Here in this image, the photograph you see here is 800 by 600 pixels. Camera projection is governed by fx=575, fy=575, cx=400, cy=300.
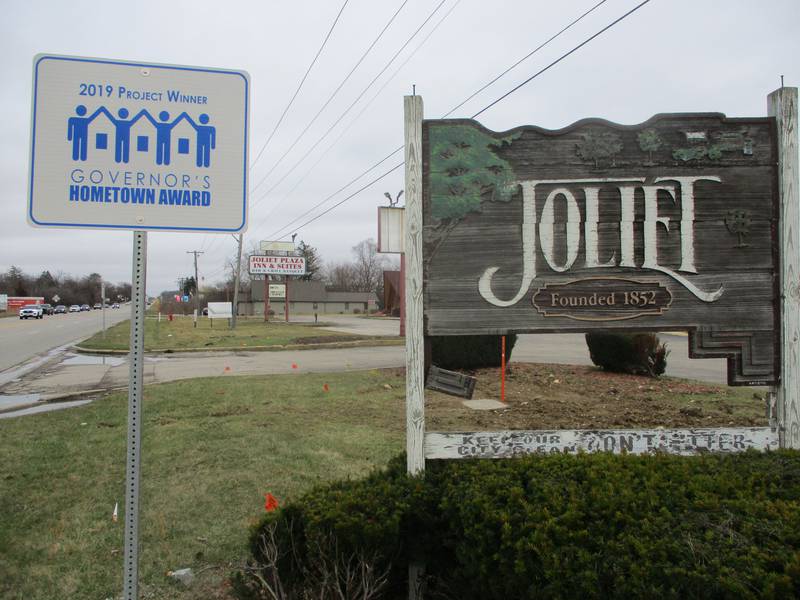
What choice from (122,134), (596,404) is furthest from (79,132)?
(596,404)

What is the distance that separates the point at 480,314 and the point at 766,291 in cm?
173

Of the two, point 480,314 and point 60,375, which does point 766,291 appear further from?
point 60,375

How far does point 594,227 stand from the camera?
11.3 feet

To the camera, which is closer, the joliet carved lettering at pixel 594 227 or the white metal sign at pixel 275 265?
the joliet carved lettering at pixel 594 227

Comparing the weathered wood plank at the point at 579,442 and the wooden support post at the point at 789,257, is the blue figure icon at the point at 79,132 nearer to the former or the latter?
the weathered wood plank at the point at 579,442

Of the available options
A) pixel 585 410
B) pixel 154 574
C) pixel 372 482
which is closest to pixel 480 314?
pixel 372 482

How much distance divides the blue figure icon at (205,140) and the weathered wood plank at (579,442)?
191cm

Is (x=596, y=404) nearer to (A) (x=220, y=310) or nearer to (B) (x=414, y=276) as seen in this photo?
(B) (x=414, y=276)

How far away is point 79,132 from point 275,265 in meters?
47.1

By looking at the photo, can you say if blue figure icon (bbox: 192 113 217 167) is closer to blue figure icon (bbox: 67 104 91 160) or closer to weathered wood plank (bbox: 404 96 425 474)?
blue figure icon (bbox: 67 104 91 160)

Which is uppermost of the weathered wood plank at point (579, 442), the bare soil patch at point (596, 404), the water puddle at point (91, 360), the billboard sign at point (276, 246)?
the billboard sign at point (276, 246)

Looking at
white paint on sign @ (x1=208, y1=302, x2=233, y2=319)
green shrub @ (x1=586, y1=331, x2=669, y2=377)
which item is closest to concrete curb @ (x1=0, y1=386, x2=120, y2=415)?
green shrub @ (x1=586, y1=331, x2=669, y2=377)

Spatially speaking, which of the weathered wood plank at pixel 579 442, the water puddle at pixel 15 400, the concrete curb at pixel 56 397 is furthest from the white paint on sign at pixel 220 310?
the weathered wood plank at pixel 579 442

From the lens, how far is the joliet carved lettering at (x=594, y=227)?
11.3 feet
